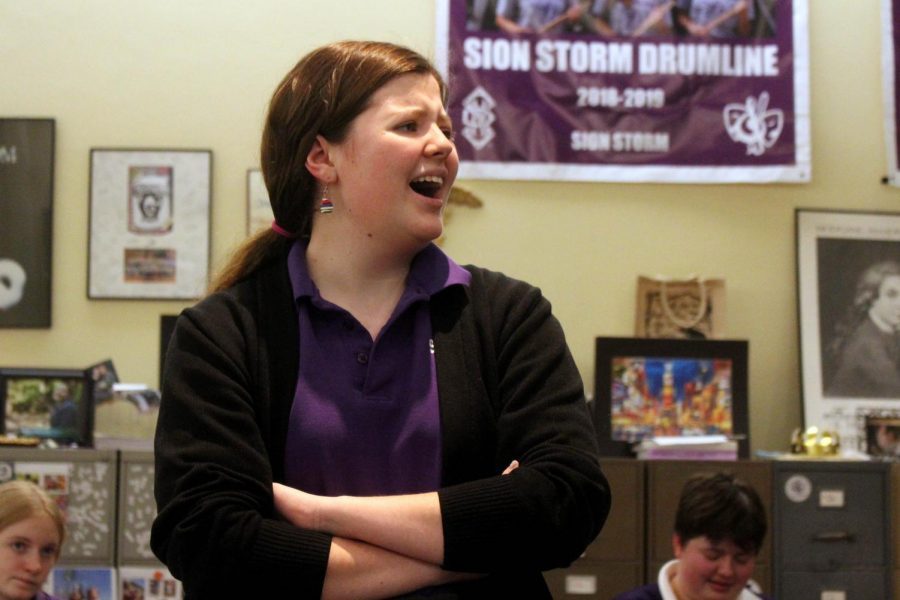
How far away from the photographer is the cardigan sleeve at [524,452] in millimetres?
1346

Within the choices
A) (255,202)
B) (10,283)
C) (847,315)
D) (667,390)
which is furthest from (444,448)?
(847,315)

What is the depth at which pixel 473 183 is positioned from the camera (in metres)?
4.88

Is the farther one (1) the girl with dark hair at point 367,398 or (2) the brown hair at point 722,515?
(2) the brown hair at point 722,515

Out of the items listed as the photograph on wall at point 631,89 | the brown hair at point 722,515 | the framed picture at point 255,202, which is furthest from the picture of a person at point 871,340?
the framed picture at point 255,202

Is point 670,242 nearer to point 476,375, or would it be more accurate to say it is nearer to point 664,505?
point 664,505

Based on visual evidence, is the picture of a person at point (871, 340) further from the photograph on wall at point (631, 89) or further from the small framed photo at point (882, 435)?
the photograph on wall at point (631, 89)

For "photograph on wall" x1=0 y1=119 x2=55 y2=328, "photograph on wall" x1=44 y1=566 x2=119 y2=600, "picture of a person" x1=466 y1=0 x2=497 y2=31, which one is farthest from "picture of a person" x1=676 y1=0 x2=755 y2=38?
"photograph on wall" x1=44 y1=566 x2=119 y2=600

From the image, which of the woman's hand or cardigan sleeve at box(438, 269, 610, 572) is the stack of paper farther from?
the woman's hand

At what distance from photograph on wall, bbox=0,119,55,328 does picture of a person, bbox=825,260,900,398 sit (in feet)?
9.78

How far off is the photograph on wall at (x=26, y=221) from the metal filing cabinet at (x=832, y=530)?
2.73m

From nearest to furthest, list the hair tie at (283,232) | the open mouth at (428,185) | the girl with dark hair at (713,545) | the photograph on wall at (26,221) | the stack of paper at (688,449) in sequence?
the open mouth at (428,185), the hair tie at (283,232), the girl with dark hair at (713,545), the stack of paper at (688,449), the photograph on wall at (26,221)

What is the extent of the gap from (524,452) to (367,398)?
0.18 metres

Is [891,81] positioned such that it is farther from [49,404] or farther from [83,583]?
[83,583]

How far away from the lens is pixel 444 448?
1391 mm
